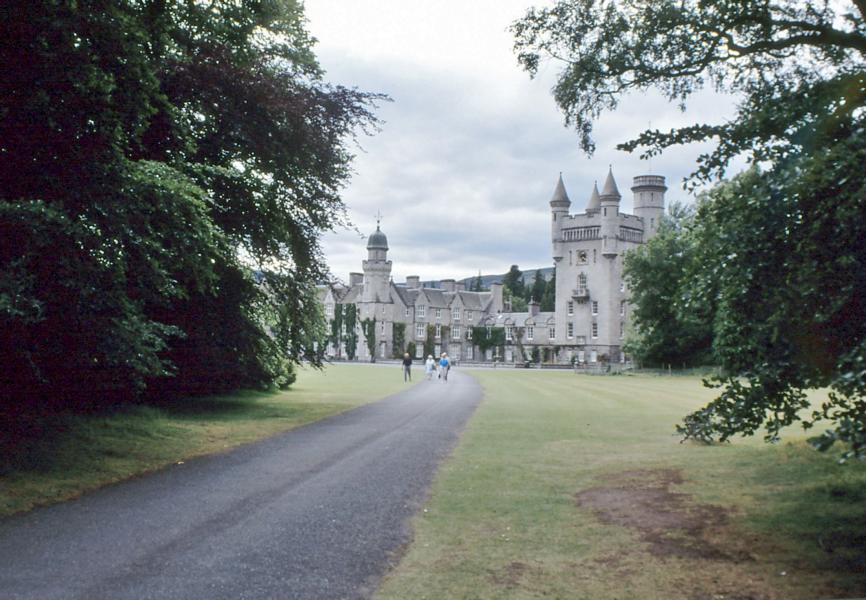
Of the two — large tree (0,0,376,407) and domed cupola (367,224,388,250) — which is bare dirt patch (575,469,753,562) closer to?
large tree (0,0,376,407)

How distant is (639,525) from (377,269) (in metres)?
107

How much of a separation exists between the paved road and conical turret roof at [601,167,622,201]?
86.1m

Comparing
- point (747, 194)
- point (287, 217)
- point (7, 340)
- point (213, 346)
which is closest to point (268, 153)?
point (287, 217)

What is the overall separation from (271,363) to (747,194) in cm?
1982

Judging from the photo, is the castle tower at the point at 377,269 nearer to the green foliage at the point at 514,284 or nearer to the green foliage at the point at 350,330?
the green foliage at the point at 350,330

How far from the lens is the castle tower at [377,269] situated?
114625 mm

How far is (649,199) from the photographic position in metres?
97.5

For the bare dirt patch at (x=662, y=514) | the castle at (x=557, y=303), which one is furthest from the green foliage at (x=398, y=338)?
the bare dirt patch at (x=662, y=514)

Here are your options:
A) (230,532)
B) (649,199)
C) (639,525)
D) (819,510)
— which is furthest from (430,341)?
(230,532)

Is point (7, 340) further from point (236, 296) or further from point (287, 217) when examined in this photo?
point (287, 217)

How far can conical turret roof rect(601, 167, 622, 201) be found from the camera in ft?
317

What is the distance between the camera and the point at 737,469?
12.8 metres

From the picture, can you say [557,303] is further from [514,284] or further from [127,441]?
[127,441]

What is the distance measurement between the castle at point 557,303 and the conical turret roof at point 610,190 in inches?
4.7
